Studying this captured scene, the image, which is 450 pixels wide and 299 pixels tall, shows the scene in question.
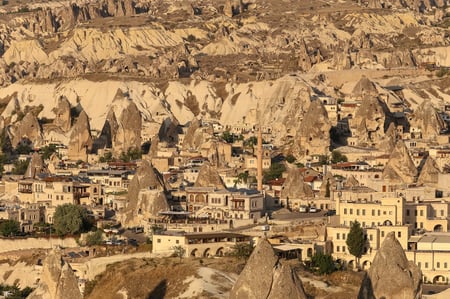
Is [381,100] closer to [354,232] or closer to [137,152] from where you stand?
[137,152]

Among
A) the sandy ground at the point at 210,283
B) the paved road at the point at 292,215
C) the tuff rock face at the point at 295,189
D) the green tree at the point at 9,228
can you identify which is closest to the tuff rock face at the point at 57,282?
the sandy ground at the point at 210,283

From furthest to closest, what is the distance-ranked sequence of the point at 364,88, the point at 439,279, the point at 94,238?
the point at 364,88, the point at 94,238, the point at 439,279

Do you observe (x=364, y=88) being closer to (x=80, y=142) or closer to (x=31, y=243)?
(x=80, y=142)

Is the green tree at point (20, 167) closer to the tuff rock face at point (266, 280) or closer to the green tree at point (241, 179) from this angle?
the green tree at point (241, 179)

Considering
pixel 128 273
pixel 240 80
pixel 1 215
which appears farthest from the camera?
pixel 240 80

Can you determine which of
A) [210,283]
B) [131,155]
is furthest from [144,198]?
[131,155]

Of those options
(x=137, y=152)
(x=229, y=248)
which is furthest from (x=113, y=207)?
(x=137, y=152)
